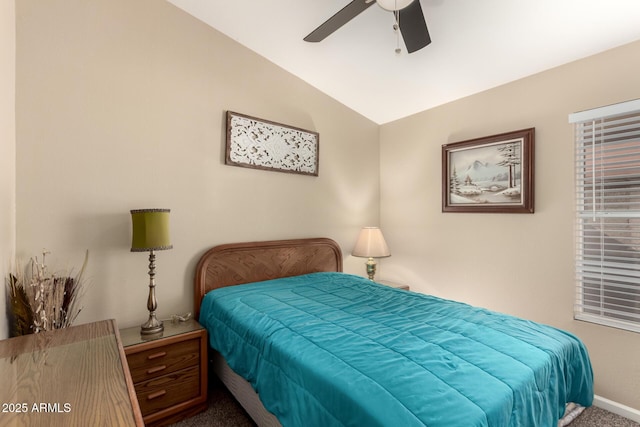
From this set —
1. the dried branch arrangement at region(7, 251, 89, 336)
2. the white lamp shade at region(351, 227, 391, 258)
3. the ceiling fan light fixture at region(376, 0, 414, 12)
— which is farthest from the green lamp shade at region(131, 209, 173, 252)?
the white lamp shade at region(351, 227, 391, 258)

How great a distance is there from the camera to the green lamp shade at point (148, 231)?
189 cm

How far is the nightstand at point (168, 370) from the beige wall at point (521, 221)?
7.72 feet

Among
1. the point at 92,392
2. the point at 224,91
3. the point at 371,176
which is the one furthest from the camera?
the point at 371,176

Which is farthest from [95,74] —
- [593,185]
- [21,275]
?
[593,185]

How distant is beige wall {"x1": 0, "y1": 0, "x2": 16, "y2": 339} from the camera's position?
148 cm

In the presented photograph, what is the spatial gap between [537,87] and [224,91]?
2.62 metres

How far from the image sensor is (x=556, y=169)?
2336mm

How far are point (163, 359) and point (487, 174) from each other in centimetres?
298

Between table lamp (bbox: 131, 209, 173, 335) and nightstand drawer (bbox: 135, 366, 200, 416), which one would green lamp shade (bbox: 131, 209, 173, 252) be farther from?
nightstand drawer (bbox: 135, 366, 200, 416)

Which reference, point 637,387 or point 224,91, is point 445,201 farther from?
point 224,91

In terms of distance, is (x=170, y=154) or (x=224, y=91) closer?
(x=170, y=154)

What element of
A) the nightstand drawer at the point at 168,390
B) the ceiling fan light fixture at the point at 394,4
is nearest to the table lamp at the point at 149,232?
the nightstand drawer at the point at 168,390

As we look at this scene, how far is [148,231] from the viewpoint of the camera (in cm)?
190

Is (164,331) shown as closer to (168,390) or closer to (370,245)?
(168,390)
